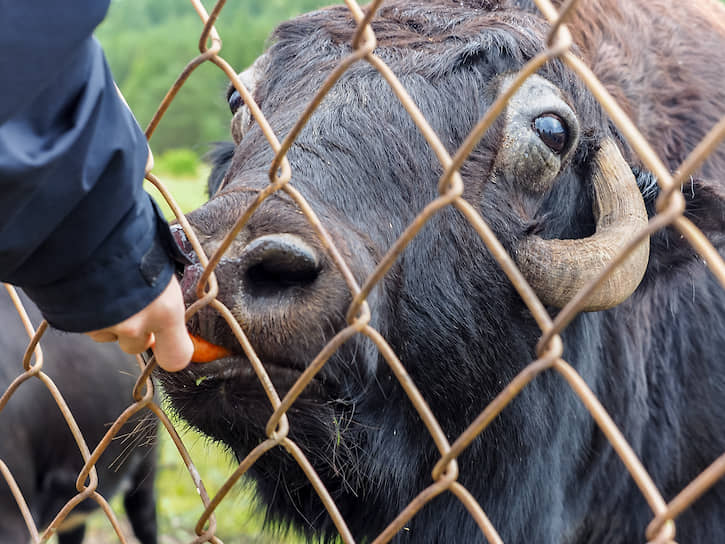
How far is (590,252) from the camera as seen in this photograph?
2314mm

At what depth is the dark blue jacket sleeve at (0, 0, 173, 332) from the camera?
3.71 ft

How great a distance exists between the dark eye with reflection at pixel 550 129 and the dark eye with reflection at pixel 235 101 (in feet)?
4.51

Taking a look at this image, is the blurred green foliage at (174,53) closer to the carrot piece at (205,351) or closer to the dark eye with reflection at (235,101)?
the dark eye with reflection at (235,101)

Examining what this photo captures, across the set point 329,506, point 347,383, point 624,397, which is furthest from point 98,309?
point 624,397

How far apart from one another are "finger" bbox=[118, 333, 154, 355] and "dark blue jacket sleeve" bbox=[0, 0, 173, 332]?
0.43 ft

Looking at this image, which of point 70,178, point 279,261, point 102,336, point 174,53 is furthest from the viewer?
point 174,53

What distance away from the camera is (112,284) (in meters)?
1.39

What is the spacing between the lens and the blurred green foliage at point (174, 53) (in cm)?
3634

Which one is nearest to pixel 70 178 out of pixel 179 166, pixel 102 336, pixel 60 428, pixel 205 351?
pixel 102 336

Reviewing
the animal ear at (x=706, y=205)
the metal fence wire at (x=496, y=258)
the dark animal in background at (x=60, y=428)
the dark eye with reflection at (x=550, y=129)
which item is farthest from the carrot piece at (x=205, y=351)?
the dark animal in background at (x=60, y=428)

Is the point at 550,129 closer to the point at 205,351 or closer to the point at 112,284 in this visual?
the point at 205,351

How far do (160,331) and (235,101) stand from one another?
191cm

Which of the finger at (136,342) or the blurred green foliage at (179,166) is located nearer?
the finger at (136,342)

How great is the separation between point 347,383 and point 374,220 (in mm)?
486
